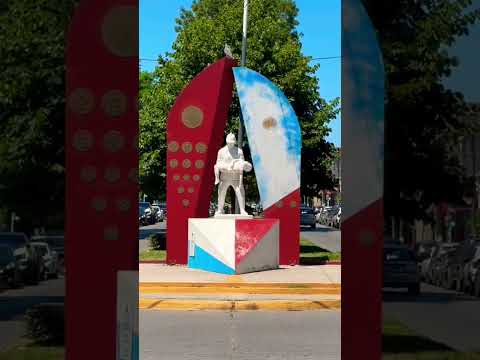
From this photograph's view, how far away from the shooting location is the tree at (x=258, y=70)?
47.8m

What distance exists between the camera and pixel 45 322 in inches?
543

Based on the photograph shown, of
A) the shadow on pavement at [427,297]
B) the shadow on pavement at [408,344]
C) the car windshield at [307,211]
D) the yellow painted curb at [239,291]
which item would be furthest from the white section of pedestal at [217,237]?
the car windshield at [307,211]

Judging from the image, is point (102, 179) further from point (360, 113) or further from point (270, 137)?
point (270, 137)

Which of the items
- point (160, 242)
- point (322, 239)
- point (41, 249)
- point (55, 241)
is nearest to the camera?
point (41, 249)

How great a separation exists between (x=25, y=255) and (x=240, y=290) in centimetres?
864

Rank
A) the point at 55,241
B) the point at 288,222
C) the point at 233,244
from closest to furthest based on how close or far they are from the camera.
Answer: the point at 233,244 < the point at 288,222 < the point at 55,241

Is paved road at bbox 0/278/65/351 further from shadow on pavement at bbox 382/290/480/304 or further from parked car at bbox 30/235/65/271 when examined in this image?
shadow on pavement at bbox 382/290/480/304

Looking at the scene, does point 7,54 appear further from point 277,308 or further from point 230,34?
point 230,34

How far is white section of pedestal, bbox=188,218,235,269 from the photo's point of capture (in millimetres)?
26828

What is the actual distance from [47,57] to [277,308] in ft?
25.9

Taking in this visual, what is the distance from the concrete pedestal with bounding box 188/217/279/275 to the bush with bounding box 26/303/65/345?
12897 mm

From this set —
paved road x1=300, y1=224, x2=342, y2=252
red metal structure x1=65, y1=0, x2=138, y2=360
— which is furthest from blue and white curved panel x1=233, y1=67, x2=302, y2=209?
red metal structure x1=65, y1=0, x2=138, y2=360

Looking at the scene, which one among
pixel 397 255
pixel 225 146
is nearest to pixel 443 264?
pixel 397 255

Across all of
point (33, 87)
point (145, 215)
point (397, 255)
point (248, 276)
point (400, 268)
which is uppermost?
point (33, 87)
